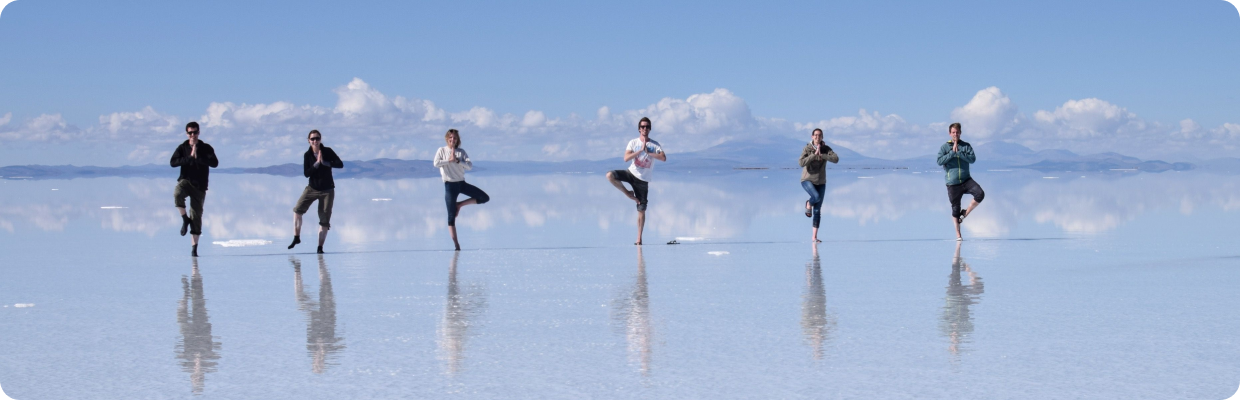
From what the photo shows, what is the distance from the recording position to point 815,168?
16.5 metres

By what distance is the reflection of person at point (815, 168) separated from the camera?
639 inches

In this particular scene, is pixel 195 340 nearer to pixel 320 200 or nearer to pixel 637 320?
pixel 637 320

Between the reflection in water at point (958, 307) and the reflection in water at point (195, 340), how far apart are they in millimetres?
4657

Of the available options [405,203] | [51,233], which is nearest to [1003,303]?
[51,233]

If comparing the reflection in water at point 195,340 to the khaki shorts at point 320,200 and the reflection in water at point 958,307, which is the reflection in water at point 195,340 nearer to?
the khaki shorts at point 320,200

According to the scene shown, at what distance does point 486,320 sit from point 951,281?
4933 mm

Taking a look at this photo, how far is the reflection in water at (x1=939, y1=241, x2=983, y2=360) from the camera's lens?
726 cm

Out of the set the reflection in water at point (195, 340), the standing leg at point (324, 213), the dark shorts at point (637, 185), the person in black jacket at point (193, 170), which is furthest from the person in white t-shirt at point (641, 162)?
the reflection in water at point (195, 340)

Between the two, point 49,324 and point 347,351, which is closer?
point 347,351

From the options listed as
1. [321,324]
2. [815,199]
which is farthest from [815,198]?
[321,324]

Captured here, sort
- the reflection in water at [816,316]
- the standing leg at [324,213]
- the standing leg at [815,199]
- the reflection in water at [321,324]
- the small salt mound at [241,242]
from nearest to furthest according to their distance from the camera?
the reflection in water at [321,324]
the reflection in water at [816,316]
the standing leg at [324,213]
the small salt mound at [241,242]
the standing leg at [815,199]

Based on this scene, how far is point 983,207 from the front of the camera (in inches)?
1011

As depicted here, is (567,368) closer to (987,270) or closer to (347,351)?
Result: (347,351)

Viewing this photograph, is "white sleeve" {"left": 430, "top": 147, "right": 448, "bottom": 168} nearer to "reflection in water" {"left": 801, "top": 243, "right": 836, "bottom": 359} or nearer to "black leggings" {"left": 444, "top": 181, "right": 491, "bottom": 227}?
"black leggings" {"left": 444, "top": 181, "right": 491, "bottom": 227}
